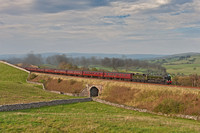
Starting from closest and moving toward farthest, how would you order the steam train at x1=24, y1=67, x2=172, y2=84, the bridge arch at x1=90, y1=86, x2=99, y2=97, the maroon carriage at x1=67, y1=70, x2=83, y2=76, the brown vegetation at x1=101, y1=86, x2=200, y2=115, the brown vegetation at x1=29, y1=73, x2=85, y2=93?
1. the brown vegetation at x1=101, y1=86, x2=200, y2=115
2. the steam train at x1=24, y1=67, x2=172, y2=84
3. the bridge arch at x1=90, y1=86, x2=99, y2=97
4. the brown vegetation at x1=29, y1=73, x2=85, y2=93
5. the maroon carriage at x1=67, y1=70, x2=83, y2=76

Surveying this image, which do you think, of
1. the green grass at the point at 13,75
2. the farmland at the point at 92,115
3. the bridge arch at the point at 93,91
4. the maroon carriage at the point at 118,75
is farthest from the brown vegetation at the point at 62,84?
the green grass at the point at 13,75

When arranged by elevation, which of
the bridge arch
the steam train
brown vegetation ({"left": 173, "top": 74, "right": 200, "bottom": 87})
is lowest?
the bridge arch

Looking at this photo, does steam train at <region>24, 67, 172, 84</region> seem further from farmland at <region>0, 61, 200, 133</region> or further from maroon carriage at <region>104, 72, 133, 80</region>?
farmland at <region>0, 61, 200, 133</region>

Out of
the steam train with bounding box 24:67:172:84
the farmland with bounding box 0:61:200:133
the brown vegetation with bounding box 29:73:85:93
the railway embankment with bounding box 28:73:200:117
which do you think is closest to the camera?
the farmland with bounding box 0:61:200:133

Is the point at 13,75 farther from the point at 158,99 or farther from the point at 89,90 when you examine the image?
the point at 158,99

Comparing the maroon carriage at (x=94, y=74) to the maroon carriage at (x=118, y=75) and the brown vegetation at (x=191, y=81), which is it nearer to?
the maroon carriage at (x=118, y=75)

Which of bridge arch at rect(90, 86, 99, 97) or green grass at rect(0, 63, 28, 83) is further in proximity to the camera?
green grass at rect(0, 63, 28, 83)

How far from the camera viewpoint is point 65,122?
→ 68.4ft

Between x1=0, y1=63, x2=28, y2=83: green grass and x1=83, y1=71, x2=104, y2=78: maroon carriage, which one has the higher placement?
x1=83, y1=71, x2=104, y2=78: maroon carriage

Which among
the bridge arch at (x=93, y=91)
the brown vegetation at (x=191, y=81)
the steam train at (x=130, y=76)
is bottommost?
the bridge arch at (x=93, y=91)

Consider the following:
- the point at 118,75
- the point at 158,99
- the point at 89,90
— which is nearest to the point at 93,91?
the point at 89,90

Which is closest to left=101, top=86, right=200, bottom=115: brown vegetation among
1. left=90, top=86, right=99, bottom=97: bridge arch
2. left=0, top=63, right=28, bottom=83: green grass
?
left=90, top=86, right=99, bottom=97: bridge arch

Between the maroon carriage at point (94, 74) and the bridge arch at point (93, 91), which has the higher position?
the maroon carriage at point (94, 74)

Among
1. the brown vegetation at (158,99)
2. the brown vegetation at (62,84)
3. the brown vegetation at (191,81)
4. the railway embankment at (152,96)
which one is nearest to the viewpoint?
the brown vegetation at (158,99)
